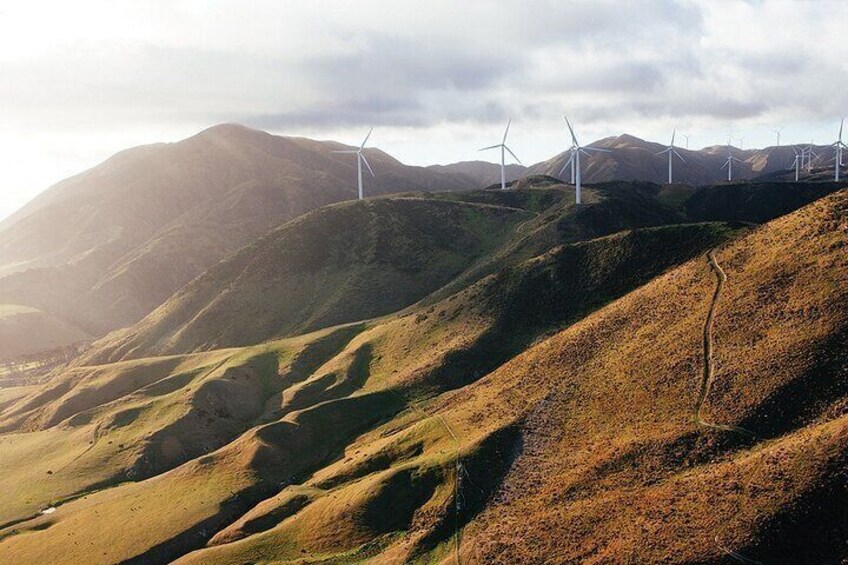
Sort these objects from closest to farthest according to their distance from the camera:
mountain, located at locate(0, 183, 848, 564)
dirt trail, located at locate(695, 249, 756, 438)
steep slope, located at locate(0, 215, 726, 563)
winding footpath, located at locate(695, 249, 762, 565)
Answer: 1. winding footpath, located at locate(695, 249, 762, 565)
2. mountain, located at locate(0, 183, 848, 564)
3. dirt trail, located at locate(695, 249, 756, 438)
4. steep slope, located at locate(0, 215, 726, 563)

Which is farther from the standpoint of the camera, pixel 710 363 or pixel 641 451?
pixel 710 363

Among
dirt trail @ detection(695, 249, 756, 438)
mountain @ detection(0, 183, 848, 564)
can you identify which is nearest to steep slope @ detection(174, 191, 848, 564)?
mountain @ detection(0, 183, 848, 564)

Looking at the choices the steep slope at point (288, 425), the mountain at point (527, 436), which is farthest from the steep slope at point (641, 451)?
the steep slope at point (288, 425)

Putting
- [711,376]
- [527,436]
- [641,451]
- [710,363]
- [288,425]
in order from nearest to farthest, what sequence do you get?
[641,451] < [711,376] < [710,363] < [527,436] < [288,425]

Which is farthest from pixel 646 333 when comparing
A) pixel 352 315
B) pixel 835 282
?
pixel 352 315

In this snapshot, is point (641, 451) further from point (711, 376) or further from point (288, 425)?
point (288, 425)

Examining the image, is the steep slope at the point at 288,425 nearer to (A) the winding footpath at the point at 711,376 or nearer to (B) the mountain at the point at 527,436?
(B) the mountain at the point at 527,436

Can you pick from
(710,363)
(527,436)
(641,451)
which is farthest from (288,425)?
(710,363)

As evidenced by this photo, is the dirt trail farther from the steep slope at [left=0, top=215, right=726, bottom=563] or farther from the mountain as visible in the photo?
the steep slope at [left=0, top=215, right=726, bottom=563]
